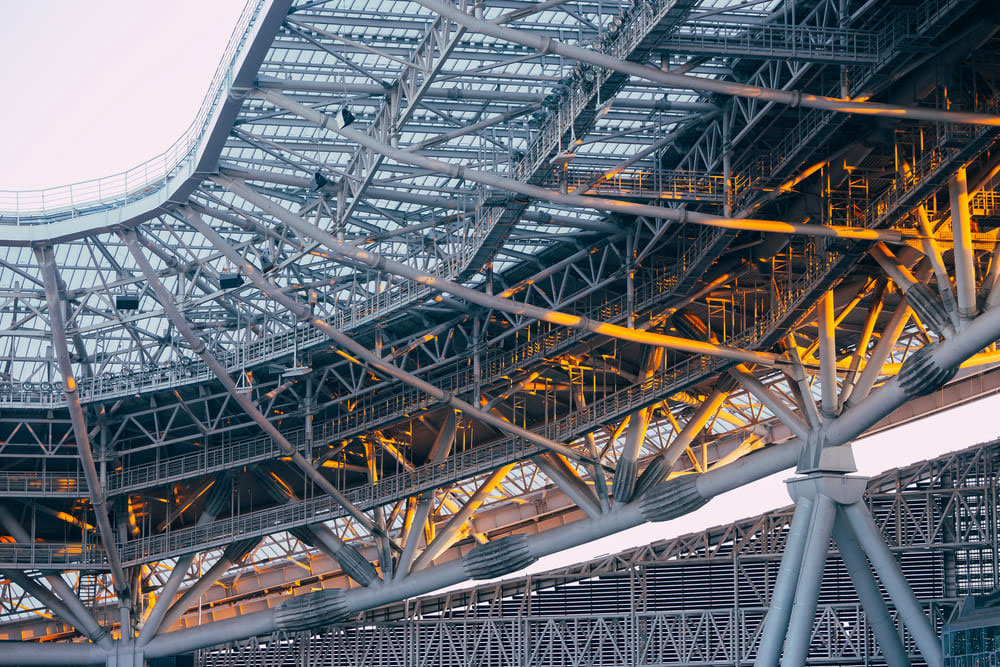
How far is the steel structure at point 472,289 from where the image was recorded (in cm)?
3072

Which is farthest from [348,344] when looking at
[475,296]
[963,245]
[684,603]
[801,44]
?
[684,603]

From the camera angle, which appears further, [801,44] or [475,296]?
[475,296]

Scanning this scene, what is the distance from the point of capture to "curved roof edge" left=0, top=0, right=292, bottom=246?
32897 millimetres

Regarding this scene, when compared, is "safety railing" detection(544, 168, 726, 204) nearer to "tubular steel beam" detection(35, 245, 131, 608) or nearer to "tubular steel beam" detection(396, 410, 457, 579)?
"tubular steel beam" detection(396, 410, 457, 579)

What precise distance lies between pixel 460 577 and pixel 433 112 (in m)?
16.5

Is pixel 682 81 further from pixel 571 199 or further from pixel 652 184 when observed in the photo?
pixel 652 184

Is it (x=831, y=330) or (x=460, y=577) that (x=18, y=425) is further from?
(x=831, y=330)

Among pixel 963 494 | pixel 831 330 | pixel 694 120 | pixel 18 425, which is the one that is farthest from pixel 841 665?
pixel 18 425

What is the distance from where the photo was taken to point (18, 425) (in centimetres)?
4841

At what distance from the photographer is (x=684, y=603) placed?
179 feet

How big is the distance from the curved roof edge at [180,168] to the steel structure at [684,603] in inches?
832

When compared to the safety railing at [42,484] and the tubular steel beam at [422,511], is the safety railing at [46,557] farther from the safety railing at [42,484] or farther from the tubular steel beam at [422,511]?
the tubular steel beam at [422,511]

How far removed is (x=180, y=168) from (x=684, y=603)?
2564cm

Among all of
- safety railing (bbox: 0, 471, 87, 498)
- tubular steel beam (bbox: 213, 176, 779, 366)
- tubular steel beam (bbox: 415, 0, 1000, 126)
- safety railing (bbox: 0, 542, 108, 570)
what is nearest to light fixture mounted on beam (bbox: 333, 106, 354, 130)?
tubular steel beam (bbox: 213, 176, 779, 366)
